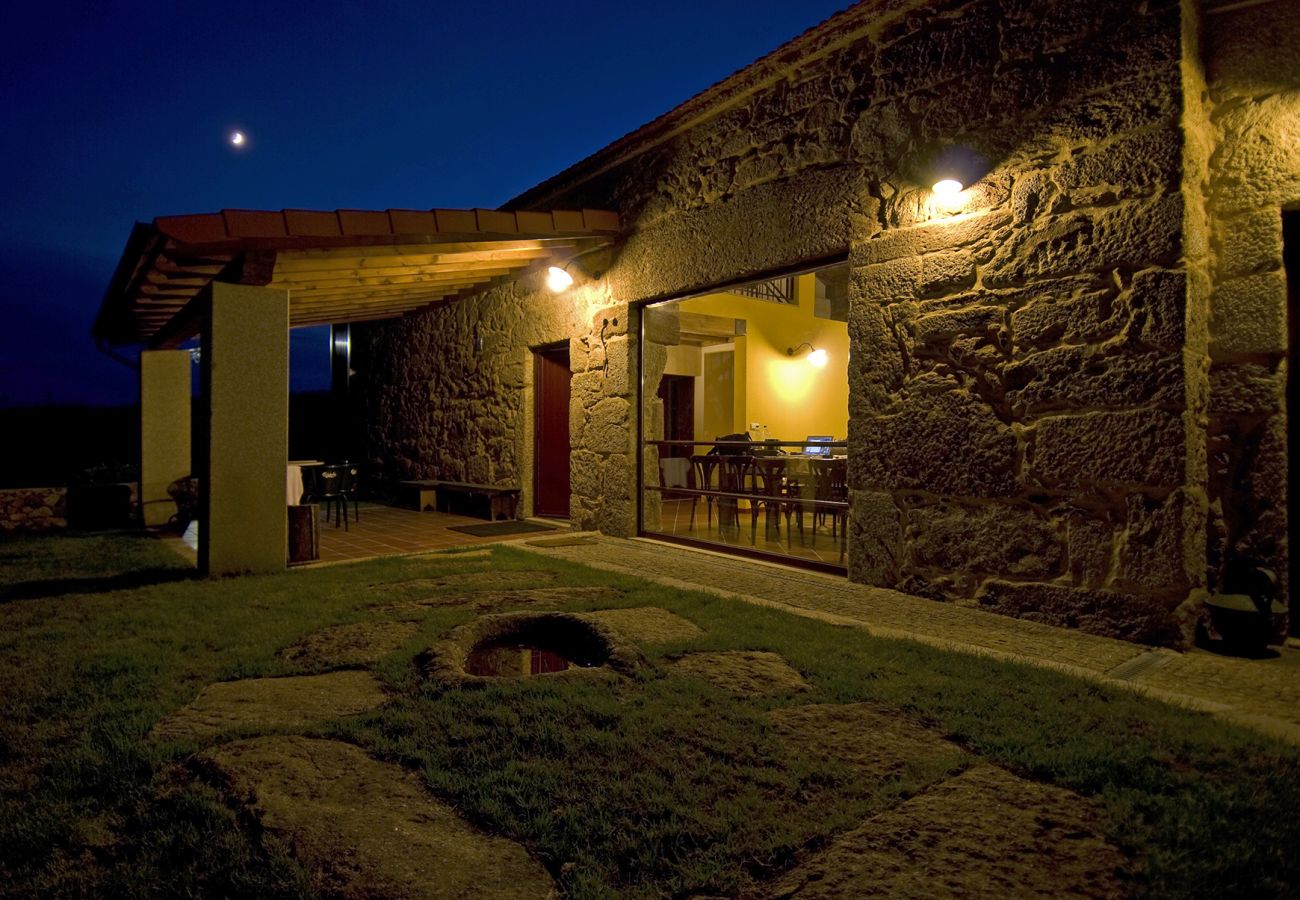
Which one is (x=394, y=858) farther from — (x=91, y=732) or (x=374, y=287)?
(x=374, y=287)

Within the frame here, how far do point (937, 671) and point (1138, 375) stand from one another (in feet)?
6.07

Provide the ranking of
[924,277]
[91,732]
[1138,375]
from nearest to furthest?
[91,732] → [1138,375] → [924,277]

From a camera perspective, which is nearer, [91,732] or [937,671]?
[91,732]

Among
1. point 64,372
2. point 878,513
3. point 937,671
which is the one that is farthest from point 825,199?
point 64,372

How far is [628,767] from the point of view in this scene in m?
2.12

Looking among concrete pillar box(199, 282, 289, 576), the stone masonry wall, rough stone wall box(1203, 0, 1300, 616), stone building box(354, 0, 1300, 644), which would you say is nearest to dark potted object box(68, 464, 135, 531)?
the stone masonry wall

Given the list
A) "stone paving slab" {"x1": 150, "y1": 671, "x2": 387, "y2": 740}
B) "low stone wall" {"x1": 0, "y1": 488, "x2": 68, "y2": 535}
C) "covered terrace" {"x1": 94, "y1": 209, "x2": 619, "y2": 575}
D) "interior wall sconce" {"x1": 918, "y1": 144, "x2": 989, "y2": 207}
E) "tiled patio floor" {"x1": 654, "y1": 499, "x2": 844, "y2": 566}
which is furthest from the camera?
"low stone wall" {"x1": 0, "y1": 488, "x2": 68, "y2": 535}

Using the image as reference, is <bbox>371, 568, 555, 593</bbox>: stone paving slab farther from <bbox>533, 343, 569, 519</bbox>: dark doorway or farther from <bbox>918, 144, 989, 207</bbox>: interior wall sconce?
<bbox>918, 144, 989, 207</bbox>: interior wall sconce

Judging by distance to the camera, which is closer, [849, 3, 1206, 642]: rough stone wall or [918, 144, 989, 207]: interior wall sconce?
[849, 3, 1206, 642]: rough stone wall

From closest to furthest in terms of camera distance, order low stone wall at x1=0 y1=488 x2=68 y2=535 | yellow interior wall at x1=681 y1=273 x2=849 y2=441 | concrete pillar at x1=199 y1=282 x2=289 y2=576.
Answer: concrete pillar at x1=199 y1=282 x2=289 y2=576 → low stone wall at x1=0 y1=488 x2=68 y2=535 → yellow interior wall at x1=681 y1=273 x2=849 y2=441

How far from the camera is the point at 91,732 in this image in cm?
237

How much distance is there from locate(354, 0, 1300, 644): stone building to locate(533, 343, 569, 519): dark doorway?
10.2ft

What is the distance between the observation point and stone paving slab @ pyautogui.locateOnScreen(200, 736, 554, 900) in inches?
63.0

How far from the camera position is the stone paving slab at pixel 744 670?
281 cm
